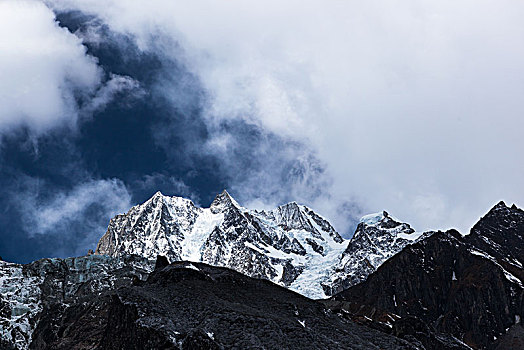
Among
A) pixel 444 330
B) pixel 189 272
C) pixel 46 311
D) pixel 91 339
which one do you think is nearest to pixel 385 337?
pixel 189 272

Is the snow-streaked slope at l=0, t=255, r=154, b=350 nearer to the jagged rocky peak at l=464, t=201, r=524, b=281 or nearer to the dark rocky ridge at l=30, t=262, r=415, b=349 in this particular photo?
the dark rocky ridge at l=30, t=262, r=415, b=349

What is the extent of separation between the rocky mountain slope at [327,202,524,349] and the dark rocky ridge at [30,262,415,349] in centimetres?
8269

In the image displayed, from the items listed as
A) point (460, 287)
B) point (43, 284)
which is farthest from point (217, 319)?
point (43, 284)

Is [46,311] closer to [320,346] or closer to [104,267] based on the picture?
[104,267]

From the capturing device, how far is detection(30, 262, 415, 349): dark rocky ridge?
140 ft

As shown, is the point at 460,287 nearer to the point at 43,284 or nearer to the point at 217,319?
the point at 43,284

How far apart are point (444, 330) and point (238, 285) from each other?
113 metres

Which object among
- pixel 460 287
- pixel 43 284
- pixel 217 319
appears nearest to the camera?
pixel 217 319

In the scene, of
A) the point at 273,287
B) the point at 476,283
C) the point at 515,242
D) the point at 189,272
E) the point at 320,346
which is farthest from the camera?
the point at 515,242

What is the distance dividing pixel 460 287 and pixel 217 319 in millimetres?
136396

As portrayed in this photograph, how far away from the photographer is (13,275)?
170 metres

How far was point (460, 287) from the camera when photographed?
164 metres

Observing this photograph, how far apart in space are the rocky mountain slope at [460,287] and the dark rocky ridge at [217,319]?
8269 centimetres

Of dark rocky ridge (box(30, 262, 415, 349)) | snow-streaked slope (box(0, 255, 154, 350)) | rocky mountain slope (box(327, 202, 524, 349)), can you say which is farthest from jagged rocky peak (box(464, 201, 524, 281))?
dark rocky ridge (box(30, 262, 415, 349))
